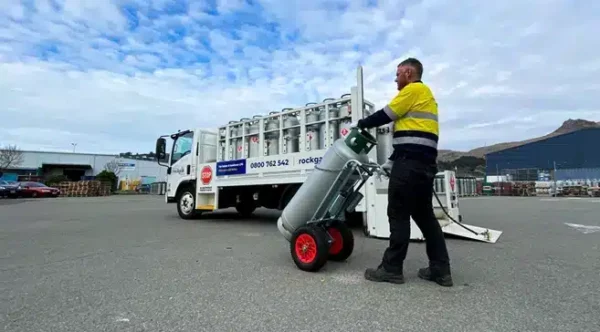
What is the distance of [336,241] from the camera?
4113mm

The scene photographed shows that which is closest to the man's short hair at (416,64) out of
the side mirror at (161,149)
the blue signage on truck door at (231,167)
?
the blue signage on truck door at (231,167)

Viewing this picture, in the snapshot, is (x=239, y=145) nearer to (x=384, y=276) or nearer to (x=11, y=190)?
(x=384, y=276)

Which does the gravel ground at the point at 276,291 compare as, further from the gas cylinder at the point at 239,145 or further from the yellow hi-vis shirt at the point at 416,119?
the gas cylinder at the point at 239,145

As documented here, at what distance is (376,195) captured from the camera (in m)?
6.08

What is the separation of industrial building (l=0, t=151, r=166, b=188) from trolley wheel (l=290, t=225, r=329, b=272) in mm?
47784

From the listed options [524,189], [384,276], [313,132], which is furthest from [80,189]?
[524,189]

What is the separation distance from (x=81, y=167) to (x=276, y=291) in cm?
5919

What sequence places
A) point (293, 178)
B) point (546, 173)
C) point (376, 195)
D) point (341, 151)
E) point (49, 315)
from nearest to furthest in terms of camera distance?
point (49, 315) → point (341, 151) → point (376, 195) → point (293, 178) → point (546, 173)

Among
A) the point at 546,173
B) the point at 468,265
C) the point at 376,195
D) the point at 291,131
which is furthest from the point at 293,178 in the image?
the point at 546,173

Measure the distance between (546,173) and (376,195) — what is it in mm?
35043

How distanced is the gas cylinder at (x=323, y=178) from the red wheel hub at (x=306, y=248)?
298 mm

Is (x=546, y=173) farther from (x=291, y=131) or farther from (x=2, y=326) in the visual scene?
(x=2, y=326)

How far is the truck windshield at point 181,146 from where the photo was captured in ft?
31.2

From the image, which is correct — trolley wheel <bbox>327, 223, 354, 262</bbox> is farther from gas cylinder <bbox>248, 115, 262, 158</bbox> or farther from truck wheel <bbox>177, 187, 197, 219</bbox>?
truck wheel <bbox>177, 187, 197, 219</bbox>
